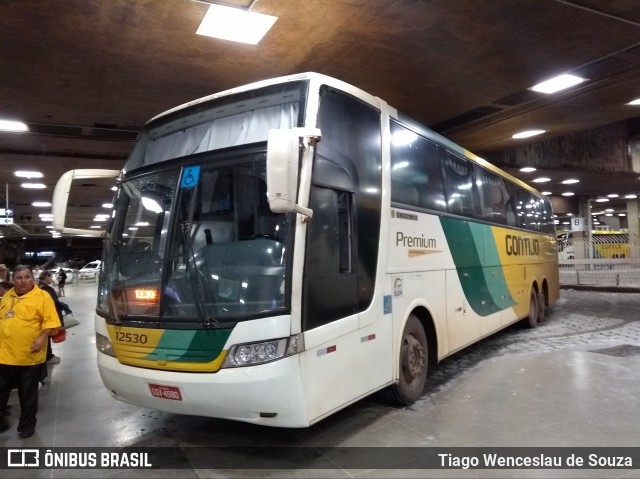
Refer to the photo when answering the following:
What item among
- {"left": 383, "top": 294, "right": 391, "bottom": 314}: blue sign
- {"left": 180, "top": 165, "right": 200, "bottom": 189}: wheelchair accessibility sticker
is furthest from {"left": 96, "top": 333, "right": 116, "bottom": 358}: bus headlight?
{"left": 383, "top": 294, "right": 391, "bottom": 314}: blue sign

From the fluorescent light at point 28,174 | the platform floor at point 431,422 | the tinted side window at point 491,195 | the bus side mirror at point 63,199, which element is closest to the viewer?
the platform floor at point 431,422

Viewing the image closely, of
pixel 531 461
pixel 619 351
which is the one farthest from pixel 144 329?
pixel 619 351

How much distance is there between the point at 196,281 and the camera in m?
3.71

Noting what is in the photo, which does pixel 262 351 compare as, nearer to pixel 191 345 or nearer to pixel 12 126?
pixel 191 345

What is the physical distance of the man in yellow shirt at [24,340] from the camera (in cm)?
479

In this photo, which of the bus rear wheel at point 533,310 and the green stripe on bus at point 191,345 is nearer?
the green stripe on bus at point 191,345

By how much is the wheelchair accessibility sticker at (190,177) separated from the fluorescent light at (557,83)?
312 inches

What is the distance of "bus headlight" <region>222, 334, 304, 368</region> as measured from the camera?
3494 mm

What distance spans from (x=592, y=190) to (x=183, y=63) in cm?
2596

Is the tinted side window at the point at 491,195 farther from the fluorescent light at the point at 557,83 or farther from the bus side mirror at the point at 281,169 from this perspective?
the bus side mirror at the point at 281,169

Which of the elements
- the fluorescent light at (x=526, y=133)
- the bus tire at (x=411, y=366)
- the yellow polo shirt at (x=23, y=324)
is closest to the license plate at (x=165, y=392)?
the yellow polo shirt at (x=23, y=324)

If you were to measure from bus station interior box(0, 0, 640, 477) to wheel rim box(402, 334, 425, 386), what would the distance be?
35cm

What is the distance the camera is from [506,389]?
239 inches

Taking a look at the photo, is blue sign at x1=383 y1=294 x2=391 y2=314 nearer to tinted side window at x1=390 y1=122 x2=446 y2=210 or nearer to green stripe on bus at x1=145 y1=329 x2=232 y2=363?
tinted side window at x1=390 y1=122 x2=446 y2=210
